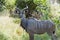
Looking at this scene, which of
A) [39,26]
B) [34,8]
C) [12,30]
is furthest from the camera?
[34,8]

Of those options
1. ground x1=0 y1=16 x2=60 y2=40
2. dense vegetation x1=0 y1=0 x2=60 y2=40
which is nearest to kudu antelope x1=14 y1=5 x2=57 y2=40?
ground x1=0 y1=16 x2=60 y2=40

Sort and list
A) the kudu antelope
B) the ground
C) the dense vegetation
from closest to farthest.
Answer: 1. the kudu antelope
2. the ground
3. the dense vegetation

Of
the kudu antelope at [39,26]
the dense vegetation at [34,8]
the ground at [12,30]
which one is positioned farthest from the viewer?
the dense vegetation at [34,8]

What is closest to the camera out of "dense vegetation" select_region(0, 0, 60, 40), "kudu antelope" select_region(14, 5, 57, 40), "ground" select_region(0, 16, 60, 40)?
"kudu antelope" select_region(14, 5, 57, 40)

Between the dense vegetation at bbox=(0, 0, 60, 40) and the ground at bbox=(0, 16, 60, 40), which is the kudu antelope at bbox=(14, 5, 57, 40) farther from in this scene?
the dense vegetation at bbox=(0, 0, 60, 40)

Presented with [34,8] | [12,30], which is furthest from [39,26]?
[34,8]

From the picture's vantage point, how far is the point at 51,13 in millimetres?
6602

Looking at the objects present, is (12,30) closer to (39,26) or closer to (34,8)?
(39,26)

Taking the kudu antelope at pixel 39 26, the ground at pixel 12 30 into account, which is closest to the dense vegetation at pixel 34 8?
the ground at pixel 12 30

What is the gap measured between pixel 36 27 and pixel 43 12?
6.53 feet

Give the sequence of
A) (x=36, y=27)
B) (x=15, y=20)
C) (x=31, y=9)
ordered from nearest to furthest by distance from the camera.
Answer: (x=36, y=27) → (x=15, y=20) → (x=31, y=9)

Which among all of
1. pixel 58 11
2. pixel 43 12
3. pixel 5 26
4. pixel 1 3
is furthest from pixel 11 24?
pixel 58 11

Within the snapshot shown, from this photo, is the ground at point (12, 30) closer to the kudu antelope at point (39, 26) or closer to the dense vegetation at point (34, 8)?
the dense vegetation at point (34, 8)

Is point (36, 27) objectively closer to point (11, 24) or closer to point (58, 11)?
point (11, 24)
